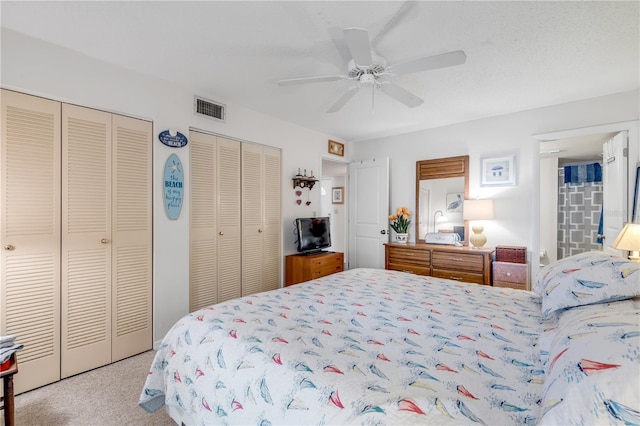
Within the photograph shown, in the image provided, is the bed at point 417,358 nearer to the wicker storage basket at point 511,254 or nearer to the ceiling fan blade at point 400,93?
the ceiling fan blade at point 400,93

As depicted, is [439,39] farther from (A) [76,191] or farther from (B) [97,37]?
(A) [76,191]

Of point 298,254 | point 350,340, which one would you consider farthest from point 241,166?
point 350,340

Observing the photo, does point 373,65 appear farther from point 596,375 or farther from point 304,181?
point 304,181

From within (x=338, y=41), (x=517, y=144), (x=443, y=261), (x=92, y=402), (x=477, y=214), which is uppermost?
(x=338, y=41)

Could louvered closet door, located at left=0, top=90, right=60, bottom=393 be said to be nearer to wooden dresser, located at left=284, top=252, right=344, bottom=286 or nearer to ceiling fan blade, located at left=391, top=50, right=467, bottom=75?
wooden dresser, located at left=284, top=252, right=344, bottom=286

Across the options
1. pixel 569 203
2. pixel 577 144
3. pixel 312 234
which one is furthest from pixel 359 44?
pixel 569 203

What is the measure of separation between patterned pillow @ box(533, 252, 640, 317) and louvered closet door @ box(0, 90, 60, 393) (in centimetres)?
329

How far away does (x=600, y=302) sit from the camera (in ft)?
4.20

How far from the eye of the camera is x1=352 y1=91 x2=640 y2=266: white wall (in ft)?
10.2

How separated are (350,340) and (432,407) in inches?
20.0

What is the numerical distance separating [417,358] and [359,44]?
5.50 feet

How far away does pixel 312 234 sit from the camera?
163 inches

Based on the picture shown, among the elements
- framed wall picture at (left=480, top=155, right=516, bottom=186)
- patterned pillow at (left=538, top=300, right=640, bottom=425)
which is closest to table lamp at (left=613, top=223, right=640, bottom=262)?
framed wall picture at (left=480, top=155, right=516, bottom=186)

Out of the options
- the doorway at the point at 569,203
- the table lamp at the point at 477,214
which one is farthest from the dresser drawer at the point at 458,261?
the doorway at the point at 569,203
